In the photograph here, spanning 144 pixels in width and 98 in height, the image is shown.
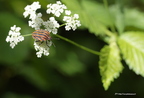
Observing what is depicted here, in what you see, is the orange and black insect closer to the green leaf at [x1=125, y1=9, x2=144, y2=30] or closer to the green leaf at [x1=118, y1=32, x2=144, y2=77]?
the green leaf at [x1=118, y1=32, x2=144, y2=77]

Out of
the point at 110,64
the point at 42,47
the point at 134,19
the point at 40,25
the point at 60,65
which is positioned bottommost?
the point at 110,64

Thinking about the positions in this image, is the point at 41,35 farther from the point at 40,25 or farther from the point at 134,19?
the point at 134,19

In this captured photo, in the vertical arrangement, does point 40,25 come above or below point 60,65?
below

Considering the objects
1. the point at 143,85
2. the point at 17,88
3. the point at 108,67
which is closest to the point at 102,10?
the point at 108,67

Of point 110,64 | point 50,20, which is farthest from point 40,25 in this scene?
point 110,64

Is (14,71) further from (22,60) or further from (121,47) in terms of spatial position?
(121,47)

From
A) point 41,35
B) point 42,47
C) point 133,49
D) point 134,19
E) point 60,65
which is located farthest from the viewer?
point 60,65

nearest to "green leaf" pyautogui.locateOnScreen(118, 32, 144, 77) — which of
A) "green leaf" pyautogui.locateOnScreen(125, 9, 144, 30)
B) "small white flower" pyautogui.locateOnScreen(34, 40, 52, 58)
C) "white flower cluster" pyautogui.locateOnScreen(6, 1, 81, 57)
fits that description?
"green leaf" pyautogui.locateOnScreen(125, 9, 144, 30)

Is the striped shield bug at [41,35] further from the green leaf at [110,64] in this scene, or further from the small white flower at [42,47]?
the green leaf at [110,64]
